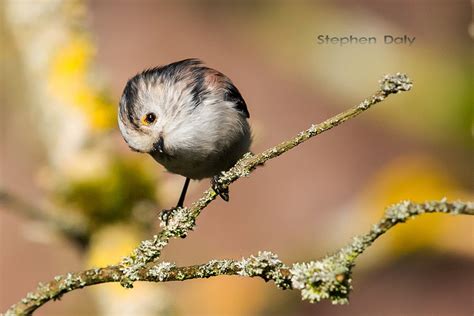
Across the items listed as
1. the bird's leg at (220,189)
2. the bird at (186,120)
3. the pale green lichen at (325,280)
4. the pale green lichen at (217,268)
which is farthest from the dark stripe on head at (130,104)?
the pale green lichen at (325,280)

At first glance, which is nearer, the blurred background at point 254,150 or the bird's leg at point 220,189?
the bird's leg at point 220,189

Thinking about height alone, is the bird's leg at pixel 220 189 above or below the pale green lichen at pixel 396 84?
above

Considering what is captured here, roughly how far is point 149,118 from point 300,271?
138 cm

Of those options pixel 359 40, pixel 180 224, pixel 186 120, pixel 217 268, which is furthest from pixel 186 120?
pixel 217 268

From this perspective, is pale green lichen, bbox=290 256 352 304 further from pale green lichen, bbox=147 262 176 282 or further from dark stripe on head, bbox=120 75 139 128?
dark stripe on head, bbox=120 75 139 128

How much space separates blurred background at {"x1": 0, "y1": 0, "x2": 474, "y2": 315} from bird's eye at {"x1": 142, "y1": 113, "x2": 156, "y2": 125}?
517mm

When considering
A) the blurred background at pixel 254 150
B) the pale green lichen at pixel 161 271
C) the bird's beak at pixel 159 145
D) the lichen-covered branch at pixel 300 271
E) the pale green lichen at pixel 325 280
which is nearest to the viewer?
the lichen-covered branch at pixel 300 271

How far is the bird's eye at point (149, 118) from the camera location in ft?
8.78

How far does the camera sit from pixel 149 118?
107 inches

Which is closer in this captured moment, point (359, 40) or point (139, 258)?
point (139, 258)

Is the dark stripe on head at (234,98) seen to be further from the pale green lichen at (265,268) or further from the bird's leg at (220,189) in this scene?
the pale green lichen at (265,268)

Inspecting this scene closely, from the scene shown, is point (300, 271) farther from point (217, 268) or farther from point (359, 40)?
point (359, 40)

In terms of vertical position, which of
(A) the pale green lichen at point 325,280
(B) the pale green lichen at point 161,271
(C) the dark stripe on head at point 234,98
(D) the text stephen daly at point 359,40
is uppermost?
(C) the dark stripe on head at point 234,98

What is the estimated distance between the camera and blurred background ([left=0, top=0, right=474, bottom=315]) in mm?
2805
